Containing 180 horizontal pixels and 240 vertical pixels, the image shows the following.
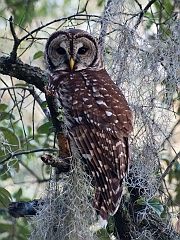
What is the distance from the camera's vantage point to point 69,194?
262 centimetres

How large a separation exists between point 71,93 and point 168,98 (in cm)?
62

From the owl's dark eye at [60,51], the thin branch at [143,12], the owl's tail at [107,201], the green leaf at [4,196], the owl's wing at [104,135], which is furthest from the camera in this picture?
the owl's dark eye at [60,51]

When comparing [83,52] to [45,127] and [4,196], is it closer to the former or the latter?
[45,127]

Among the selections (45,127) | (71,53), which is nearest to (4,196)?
(45,127)

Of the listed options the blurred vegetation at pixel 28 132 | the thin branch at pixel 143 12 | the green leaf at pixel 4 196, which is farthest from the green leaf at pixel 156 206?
the thin branch at pixel 143 12

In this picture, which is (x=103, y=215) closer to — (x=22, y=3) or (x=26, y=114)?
(x=22, y=3)

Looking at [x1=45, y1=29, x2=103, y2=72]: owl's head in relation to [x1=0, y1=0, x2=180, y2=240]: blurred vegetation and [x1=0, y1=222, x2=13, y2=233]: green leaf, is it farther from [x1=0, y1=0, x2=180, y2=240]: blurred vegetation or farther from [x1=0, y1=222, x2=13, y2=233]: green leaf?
[x1=0, y1=222, x2=13, y2=233]: green leaf

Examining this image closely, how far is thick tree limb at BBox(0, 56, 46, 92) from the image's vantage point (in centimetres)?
323

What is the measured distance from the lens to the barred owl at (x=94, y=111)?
9.36 ft

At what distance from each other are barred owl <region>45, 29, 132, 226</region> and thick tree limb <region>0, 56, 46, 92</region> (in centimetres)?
11

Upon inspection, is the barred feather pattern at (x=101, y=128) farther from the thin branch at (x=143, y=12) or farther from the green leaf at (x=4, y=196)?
the green leaf at (x=4, y=196)

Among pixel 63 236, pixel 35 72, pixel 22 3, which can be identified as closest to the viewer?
pixel 63 236

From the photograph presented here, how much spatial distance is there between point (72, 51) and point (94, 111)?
0.56 metres

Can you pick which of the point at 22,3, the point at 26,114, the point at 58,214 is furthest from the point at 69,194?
the point at 26,114
